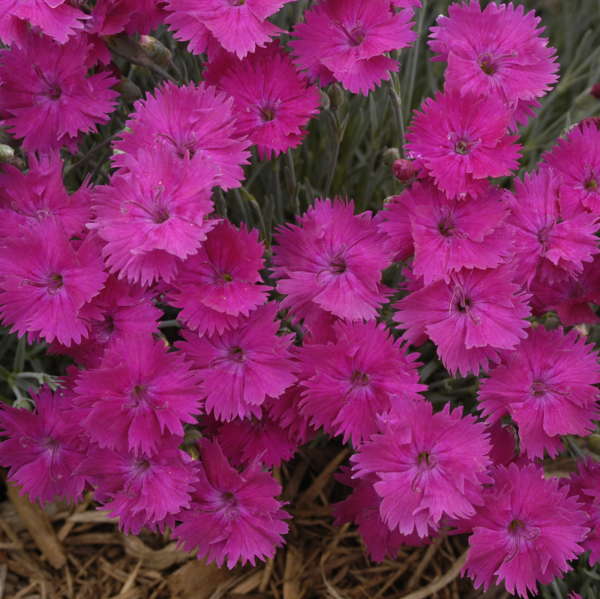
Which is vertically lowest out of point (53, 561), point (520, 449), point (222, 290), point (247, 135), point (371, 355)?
point (53, 561)

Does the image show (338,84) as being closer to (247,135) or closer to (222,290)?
(247,135)

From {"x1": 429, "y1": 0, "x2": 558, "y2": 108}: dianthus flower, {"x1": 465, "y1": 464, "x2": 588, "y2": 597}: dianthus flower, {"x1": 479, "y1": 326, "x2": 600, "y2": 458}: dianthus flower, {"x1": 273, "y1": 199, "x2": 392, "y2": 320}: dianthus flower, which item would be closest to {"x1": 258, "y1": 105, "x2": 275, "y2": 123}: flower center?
{"x1": 273, "y1": 199, "x2": 392, "y2": 320}: dianthus flower

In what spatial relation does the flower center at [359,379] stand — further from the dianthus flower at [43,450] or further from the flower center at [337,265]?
the dianthus flower at [43,450]

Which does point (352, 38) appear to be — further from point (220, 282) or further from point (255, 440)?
point (255, 440)

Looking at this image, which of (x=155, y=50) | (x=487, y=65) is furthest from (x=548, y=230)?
(x=155, y=50)

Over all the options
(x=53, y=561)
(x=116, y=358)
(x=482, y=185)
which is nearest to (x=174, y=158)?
(x=116, y=358)

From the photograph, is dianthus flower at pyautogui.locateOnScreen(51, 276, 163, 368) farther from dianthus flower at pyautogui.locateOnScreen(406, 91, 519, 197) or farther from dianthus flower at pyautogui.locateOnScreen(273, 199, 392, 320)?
dianthus flower at pyautogui.locateOnScreen(406, 91, 519, 197)
